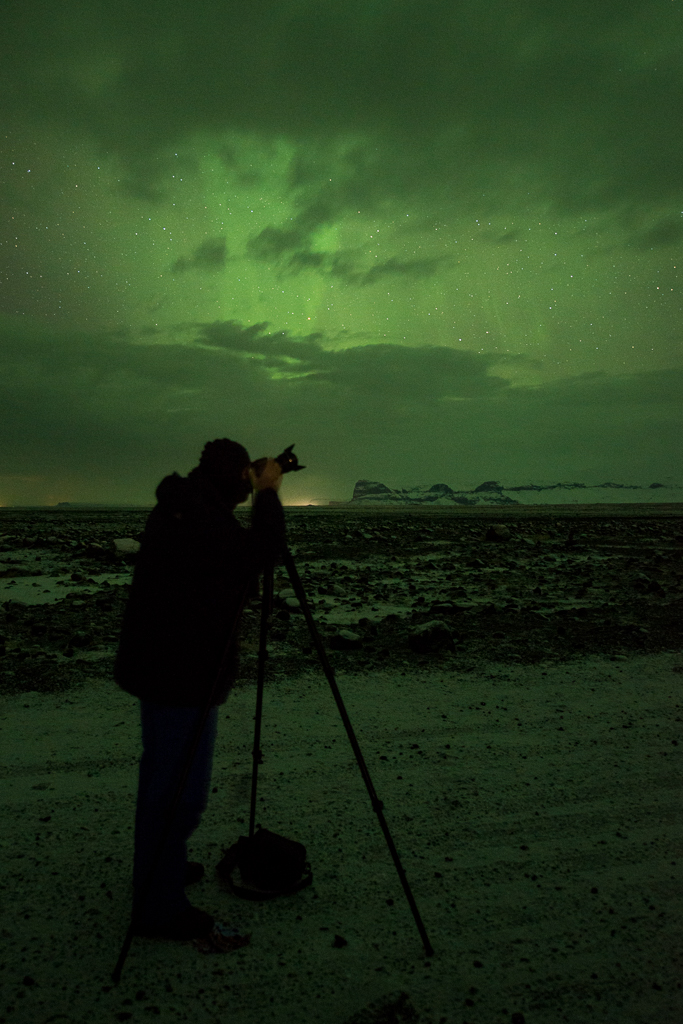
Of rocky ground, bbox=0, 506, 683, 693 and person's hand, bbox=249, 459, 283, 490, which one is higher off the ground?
person's hand, bbox=249, 459, 283, 490

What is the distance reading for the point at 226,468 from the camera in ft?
10.5

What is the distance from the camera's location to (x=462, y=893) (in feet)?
11.3

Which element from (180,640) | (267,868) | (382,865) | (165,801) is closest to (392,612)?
(382,865)

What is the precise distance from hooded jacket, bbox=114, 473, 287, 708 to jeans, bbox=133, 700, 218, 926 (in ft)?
0.46

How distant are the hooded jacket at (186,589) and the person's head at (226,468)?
18 cm

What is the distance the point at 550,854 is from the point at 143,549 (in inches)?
123

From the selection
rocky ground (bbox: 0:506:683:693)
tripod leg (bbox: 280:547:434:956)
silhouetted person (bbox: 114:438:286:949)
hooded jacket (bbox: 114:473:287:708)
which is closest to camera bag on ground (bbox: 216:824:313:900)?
silhouetted person (bbox: 114:438:286:949)

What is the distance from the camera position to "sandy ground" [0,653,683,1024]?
2754 millimetres

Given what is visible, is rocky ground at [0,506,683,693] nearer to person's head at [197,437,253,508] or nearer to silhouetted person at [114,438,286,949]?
silhouetted person at [114,438,286,949]

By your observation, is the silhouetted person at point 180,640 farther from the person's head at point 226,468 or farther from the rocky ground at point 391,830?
the rocky ground at point 391,830

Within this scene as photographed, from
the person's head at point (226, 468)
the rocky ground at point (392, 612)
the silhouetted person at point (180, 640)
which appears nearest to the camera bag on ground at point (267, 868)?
the silhouetted person at point (180, 640)

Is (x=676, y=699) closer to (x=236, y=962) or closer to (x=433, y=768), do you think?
(x=433, y=768)

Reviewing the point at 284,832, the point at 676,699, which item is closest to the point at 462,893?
the point at 284,832

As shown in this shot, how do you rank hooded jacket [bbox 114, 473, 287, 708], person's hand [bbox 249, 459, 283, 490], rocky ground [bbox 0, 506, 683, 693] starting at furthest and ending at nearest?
rocky ground [bbox 0, 506, 683, 693] → person's hand [bbox 249, 459, 283, 490] → hooded jacket [bbox 114, 473, 287, 708]
